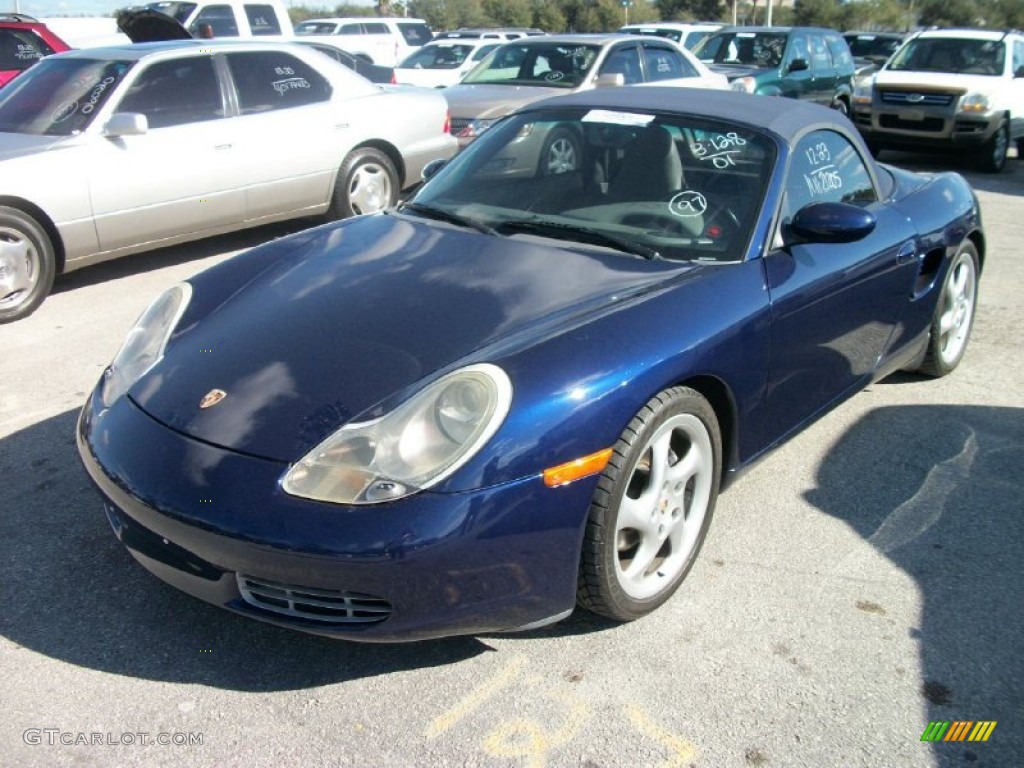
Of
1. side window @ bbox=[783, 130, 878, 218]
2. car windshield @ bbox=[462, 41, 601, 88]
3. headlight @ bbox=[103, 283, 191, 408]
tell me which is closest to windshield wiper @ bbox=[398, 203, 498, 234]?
headlight @ bbox=[103, 283, 191, 408]

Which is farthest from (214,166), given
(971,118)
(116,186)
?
(971,118)

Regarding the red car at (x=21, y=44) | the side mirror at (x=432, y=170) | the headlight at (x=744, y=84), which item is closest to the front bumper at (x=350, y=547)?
the side mirror at (x=432, y=170)

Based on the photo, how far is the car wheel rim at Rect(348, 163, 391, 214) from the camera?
783 cm

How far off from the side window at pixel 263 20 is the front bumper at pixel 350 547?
1466cm

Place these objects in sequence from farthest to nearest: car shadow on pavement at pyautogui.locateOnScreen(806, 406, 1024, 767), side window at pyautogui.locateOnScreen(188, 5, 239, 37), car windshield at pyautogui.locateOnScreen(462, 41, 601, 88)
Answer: side window at pyautogui.locateOnScreen(188, 5, 239, 37) < car windshield at pyautogui.locateOnScreen(462, 41, 601, 88) < car shadow on pavement at pyautogui.locateOnScreen(806, 406, 1024, 767)

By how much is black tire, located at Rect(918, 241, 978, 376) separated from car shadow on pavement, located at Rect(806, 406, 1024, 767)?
32 cm

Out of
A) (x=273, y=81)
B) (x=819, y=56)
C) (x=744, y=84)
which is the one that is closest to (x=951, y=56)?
(x=819, y=56)

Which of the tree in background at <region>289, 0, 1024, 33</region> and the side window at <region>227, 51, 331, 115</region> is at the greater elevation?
the side window at <region>227, 51, 331, 115</region>

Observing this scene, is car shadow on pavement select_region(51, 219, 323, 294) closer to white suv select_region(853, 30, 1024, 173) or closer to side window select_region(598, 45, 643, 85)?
side window select_region(598, 45, 643, 85)

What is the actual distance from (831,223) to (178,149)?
4.72 m

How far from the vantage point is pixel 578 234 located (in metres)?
3.55

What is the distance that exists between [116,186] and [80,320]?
97cm

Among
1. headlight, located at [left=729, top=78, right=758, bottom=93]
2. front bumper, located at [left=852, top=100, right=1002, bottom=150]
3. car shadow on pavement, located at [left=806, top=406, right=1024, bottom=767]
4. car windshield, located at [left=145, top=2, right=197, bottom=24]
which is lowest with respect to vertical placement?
front bumper, located at [left=852, top=100, right=1002, bottom=150]

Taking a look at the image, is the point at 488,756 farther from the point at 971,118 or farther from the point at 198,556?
the point at 971,118
